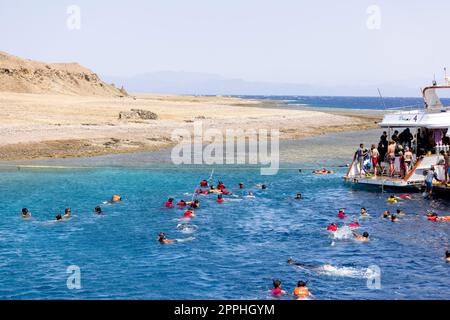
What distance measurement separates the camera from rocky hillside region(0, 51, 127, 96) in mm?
103994

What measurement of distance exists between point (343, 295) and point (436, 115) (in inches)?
750

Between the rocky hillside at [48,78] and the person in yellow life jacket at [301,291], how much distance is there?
92505 mm

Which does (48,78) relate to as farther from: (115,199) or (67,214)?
(67,214)

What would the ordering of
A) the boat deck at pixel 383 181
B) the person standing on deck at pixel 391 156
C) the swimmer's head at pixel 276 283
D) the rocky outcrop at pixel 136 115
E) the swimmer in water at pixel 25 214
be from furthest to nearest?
the rocky outcrop at pixel 136 115 → the person standing on deck at pixel 391 156 → the boat deck at pixel 383 181 → the swimmer in water at pixel 25 214 → the swimmer's head at pixel 276 283

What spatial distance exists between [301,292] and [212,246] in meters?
6.40

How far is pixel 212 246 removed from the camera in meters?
23.0

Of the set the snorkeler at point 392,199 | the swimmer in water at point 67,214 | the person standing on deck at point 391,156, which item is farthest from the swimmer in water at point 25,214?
the person standing on deck at point 391,156

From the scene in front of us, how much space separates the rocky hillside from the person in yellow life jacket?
92505 mm

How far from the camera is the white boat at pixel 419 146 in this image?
32.5 meters

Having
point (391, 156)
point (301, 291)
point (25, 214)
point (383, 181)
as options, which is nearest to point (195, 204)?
point (25, 214)

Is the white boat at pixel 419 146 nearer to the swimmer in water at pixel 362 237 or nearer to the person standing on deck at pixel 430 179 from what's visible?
the person standing on deck at pixel 430 179

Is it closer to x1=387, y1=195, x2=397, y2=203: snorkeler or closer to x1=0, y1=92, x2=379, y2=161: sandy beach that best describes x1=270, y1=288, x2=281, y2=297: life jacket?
x1=387, y1=195, x2=397, y2=203: snorkeler

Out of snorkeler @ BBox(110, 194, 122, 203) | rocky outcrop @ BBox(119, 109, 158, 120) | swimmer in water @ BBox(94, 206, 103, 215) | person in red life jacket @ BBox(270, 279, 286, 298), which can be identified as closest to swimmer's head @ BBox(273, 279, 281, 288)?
person in red life jacket @ BBox(270, 279, 286, 298)
